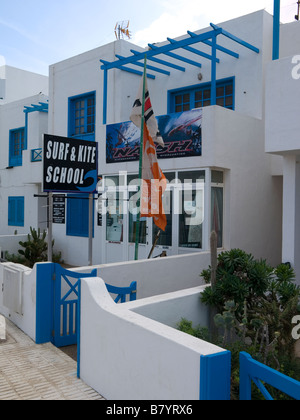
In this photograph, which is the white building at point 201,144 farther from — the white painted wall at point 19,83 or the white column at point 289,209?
the white painted wall at point 19,83

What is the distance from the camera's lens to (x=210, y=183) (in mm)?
9688

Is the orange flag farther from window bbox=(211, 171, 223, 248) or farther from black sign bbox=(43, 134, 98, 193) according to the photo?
window bbox=(211, 171, 223, 248)

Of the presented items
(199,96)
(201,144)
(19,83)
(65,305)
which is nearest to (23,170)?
(19,83)

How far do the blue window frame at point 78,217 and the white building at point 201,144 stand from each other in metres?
0.03

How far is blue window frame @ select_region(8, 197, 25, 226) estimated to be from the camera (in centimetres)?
1719

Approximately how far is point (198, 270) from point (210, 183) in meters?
2.32

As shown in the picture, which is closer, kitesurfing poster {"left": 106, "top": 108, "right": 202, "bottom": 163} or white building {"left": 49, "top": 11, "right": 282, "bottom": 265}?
kitesurfing poster {"left": 106, "top": 108, "right": 202, "bottom": 163}

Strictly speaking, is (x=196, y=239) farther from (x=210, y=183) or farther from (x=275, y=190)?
(x=275, y=190)

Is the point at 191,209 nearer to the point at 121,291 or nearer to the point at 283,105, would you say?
the point at 283,105

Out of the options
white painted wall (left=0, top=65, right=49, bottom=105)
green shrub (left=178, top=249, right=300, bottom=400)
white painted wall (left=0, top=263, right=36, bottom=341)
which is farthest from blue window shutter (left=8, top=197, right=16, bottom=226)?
green shrub (left=178, top=249, right=300, bottom=400)

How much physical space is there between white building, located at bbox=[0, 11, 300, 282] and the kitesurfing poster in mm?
30

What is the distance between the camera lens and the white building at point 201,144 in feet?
32.1

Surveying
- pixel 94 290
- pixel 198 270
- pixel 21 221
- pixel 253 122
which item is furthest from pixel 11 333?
pixel 21 221

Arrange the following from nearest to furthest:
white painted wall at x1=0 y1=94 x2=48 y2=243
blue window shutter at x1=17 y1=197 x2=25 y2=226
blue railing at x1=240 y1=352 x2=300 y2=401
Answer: blue railing at x1=240 y1=352 x2=300 y2=401 → white painted wall at x1=0 y1=94 x2=48 y2=243 → blue window shutter at x1=17 y1=197 x2=25 y2=226
